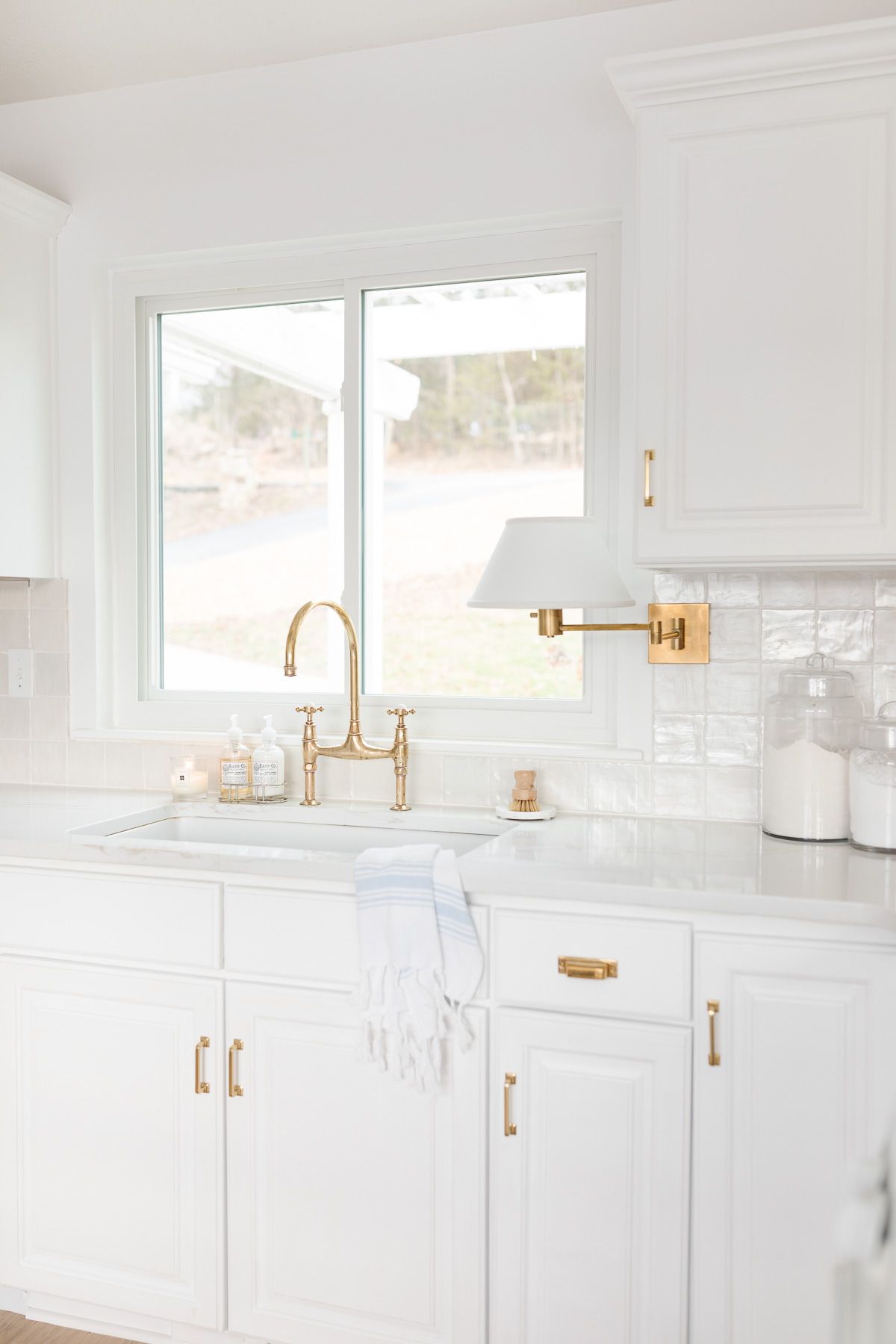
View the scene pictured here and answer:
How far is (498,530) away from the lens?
2527mm

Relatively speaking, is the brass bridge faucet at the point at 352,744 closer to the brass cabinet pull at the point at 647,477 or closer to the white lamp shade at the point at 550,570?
the white lamp shade at the point at 550,570

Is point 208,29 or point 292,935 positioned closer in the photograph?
point 292,935

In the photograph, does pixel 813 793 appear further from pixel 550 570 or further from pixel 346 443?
pixel 346 443

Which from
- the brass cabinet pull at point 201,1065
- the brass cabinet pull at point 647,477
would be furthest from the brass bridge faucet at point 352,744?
the brass cabinet pull at point 647,477

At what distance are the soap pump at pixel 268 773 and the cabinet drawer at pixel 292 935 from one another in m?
0.53

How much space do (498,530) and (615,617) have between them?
1.11ft

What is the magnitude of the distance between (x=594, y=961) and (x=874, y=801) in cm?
55

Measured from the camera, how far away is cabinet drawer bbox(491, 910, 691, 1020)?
1729 mm

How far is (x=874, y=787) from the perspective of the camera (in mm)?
1901

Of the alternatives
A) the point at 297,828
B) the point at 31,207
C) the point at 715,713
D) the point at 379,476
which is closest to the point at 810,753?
the point at 715,713

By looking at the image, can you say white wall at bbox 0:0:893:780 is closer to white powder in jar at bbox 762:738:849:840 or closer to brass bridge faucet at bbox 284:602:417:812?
brass bridge faucet at bbox 284:602:417:812

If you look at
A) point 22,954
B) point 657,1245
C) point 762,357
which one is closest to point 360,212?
point 762,357

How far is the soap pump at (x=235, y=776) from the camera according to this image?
247 cm

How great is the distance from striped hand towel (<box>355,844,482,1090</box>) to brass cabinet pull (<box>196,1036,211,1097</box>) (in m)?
0.31
